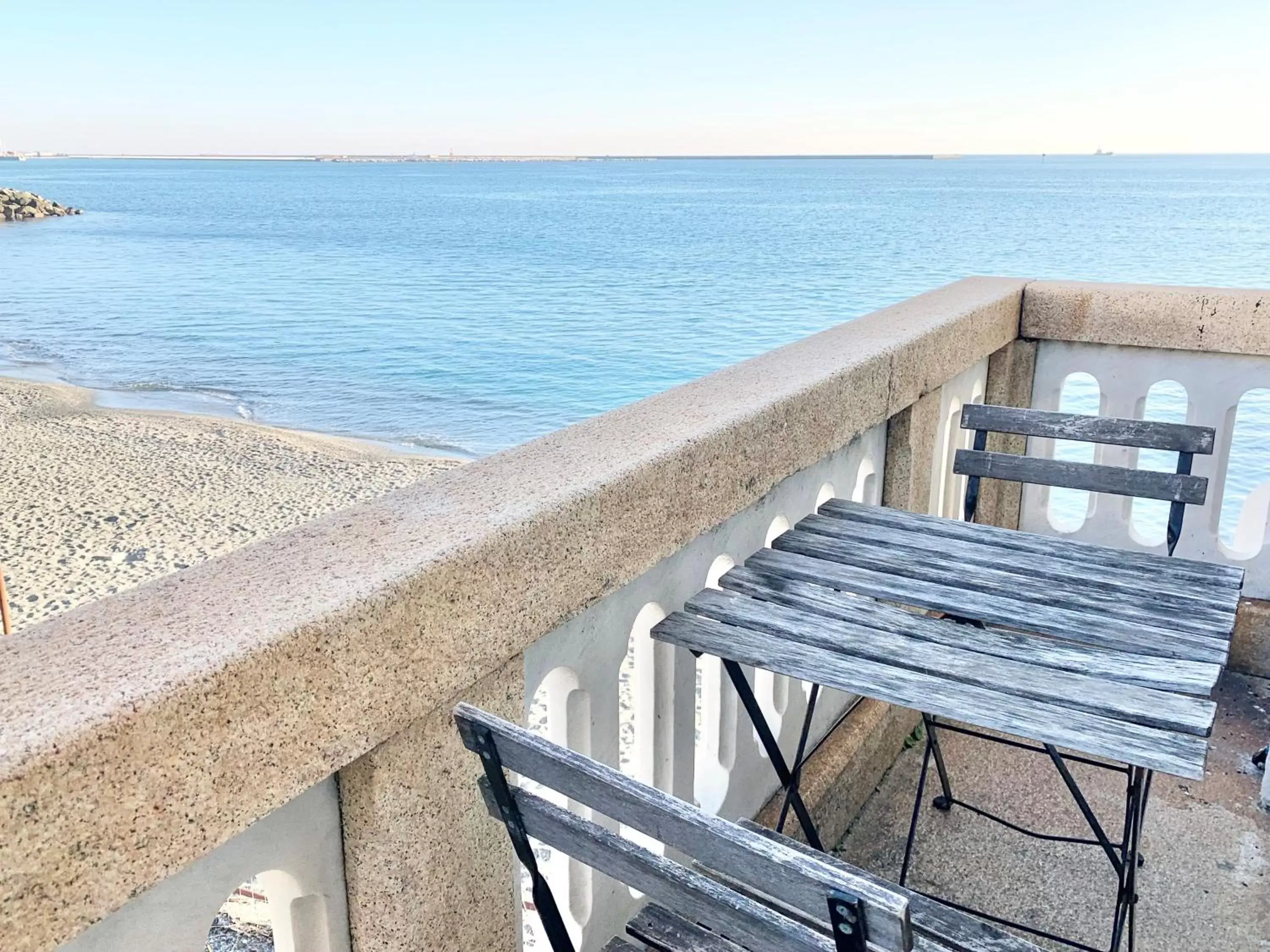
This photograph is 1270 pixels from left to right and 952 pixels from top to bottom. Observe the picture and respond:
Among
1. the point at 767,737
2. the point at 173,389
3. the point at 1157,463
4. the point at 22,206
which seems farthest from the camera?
the point at 22,206

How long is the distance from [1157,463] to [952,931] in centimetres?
1319

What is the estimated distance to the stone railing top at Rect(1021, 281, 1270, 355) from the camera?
4.27m

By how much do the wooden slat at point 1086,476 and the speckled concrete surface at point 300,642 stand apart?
50.2 inches

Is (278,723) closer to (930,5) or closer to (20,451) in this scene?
(20,451)

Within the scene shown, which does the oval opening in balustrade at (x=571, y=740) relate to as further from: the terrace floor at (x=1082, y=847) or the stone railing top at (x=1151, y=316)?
the stone railing top at (x=1151, y=316)

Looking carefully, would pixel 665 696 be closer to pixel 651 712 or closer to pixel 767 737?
pixel 651 712

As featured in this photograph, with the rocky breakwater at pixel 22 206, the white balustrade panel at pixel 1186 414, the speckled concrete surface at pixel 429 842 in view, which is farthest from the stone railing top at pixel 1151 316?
the rocky breakwater at pixel 22 206

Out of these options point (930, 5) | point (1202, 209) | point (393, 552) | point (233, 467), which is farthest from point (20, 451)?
point (930, 5)

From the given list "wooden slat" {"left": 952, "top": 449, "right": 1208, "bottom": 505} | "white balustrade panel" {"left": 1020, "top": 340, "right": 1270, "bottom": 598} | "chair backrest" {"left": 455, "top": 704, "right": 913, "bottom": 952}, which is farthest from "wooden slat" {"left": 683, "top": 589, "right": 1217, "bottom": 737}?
"white balustrade panel" {"left": 1020, "top": 340, "right": 1270, "bottom": 598}

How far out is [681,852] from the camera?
150 cm

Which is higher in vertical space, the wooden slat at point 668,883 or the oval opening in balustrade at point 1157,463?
the wooden slat at point 668,883

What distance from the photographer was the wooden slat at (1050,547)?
9.36 ft

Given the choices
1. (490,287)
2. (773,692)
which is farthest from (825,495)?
(490,287)

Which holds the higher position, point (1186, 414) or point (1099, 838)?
point (1186, 414)
